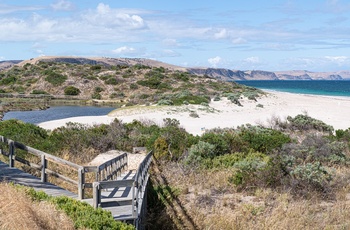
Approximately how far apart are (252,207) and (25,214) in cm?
690

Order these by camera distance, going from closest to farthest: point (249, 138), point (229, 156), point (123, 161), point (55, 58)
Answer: point (123, 161) → point (229, 156) → point (249, 138) → point (55, 58)

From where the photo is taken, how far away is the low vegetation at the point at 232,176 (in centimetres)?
1184

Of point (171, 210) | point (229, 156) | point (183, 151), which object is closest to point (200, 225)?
point (171, 210)

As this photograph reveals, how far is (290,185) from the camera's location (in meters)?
13.9

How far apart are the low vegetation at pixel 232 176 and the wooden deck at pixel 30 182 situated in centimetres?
242

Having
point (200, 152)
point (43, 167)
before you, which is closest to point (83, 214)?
point (43, 167)

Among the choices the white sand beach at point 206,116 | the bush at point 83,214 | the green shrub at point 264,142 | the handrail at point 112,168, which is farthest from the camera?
the white sand beach at point 206,116

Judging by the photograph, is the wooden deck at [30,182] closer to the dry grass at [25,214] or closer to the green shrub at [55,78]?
the dry grass at [25,214]

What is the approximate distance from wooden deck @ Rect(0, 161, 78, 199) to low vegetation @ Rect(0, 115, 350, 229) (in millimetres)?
2419

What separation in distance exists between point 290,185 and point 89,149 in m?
8.50

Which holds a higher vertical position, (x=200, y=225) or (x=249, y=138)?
(x=249, y=138)

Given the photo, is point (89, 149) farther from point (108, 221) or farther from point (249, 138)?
point (108, 221)

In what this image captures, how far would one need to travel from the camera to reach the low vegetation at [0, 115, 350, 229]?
11.8 metres

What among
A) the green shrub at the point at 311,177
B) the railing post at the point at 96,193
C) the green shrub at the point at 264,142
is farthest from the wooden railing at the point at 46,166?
the green shrub at the point at 264,142
